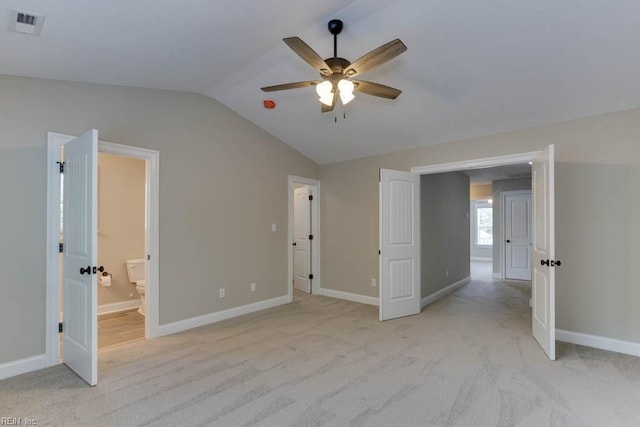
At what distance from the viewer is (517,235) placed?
7520 millimetres

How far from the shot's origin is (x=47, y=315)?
295cm

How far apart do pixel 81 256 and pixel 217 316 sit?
1985mm

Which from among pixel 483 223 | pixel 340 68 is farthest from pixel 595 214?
pixel 483 223

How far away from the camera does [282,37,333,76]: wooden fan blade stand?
205 cm

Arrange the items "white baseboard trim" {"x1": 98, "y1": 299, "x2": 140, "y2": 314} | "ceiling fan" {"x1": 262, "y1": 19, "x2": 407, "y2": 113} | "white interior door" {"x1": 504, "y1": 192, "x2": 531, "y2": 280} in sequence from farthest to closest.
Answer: "white interior door" {"x1": 504, "y1": 192, "x2": 531, "y2": 280} < "white baseboard trim" {"x1": 98, "y1": 299, "x2": 140, "y2": 314} < "ceiling fan" {"x1": 262, "y1": 19, "x2": 407, "y2": 113}

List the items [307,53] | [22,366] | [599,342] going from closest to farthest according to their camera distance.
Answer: [307,53]
[22,366]
[599,342]

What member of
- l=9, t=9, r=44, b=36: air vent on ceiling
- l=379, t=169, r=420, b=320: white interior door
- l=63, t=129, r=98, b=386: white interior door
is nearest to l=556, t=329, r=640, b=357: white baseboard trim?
l=379, t=169, r=420, b=320: white interior door

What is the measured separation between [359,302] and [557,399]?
10.2 feet

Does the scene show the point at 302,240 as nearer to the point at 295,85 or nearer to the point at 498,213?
the point at 295,85

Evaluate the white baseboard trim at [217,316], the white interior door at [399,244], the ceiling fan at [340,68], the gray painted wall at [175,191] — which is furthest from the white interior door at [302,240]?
the ceiling fan at [340,68]

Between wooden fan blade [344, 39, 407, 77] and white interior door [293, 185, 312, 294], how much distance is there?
3.78 meters

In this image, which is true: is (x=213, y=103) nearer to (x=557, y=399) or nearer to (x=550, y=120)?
(x=550, y=120)

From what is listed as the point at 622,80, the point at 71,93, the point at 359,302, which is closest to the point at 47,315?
the point at 71,93

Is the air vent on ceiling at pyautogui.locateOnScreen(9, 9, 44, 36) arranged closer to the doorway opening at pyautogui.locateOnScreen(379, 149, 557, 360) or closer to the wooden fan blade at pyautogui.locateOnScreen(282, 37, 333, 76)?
the wooden fan blade at pyautogui.locateOnScreen(282, 37, 333, 76)
